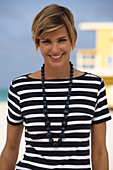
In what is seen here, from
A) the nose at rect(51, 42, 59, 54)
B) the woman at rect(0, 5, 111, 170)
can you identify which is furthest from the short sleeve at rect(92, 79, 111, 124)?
the nose at rect(51, 42, 59, 54)

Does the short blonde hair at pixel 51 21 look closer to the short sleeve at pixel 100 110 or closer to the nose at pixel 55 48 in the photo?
the nose at pixel 55 48

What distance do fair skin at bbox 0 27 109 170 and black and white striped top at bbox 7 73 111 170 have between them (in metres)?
0.04

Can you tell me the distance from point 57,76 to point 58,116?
0.76ft

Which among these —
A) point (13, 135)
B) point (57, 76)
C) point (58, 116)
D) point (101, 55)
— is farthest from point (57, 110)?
point (101, 55)

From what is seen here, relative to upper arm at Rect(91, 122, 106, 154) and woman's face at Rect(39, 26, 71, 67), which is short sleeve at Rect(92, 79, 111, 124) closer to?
upper arm at Rect(91, 122, 106, 154)

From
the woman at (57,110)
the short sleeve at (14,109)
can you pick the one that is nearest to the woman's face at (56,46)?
the woman at (57,110)

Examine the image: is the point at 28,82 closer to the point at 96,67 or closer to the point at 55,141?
the point at 55,141

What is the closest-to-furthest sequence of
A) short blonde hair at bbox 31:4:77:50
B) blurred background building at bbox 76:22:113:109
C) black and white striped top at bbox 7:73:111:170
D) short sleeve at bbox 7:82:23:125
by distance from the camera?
short blonde hair at bbox 31:4:77:50 < black and white striped top at bbox 7:73:111:170 < short sleeve at bbox 7:82:23:125 < blurred background building at bbox 76:22:113:109

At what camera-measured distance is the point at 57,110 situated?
65.5 inches

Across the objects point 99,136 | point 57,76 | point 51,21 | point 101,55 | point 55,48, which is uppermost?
point 101,55

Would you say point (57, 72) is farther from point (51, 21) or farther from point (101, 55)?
point (101, 55)

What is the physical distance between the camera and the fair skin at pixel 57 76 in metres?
1.57

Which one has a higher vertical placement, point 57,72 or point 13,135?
point 57,72

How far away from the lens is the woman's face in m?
1.55
